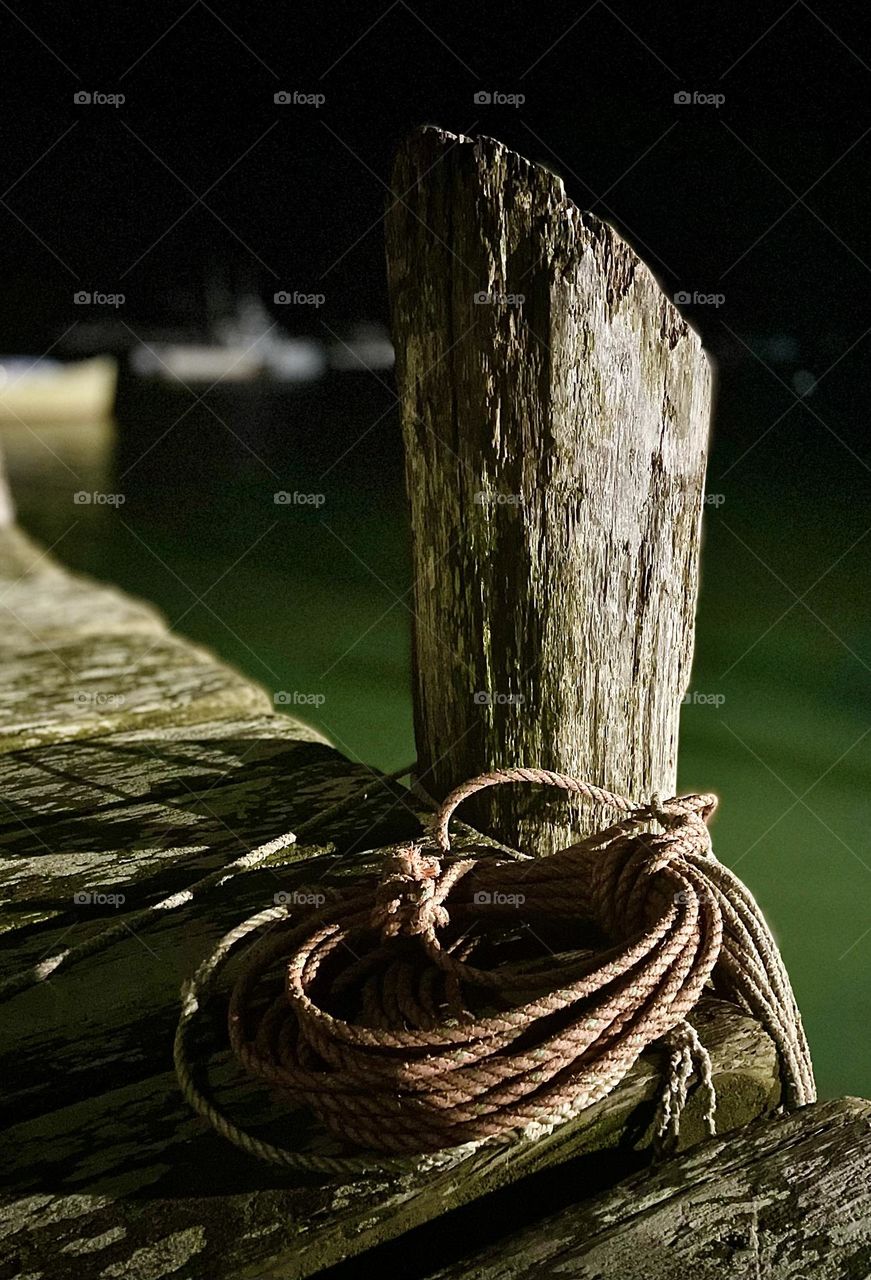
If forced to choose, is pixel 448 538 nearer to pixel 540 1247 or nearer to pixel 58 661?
pixel 540 1247

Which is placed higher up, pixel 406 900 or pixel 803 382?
pixel 803 382

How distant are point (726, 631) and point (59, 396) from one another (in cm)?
2919

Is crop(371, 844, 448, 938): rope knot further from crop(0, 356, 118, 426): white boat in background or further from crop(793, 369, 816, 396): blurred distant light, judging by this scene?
crop(0, 356, 118, 426): white boat in background

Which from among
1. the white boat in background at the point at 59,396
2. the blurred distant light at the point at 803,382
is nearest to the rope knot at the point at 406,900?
the blurred distant light at the point at 803,382

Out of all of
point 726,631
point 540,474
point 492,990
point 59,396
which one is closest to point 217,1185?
point 492,990

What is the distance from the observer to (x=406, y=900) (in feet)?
5.31

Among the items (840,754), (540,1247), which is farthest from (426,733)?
(840,754)

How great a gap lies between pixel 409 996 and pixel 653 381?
1288 mm

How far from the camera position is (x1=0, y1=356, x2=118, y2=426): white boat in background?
96.2ft

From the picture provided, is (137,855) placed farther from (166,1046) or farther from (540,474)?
(540,474)

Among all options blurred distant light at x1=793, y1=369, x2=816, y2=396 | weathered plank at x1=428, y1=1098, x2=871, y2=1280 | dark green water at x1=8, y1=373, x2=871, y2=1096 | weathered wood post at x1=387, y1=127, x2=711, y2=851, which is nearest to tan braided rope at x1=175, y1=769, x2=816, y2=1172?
weathered plank at x1=428, y1=1098, x2=871, y2=1280

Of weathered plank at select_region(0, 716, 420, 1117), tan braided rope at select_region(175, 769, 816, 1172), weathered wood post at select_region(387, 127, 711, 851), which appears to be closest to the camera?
tan braided rope at select_region(175, 769, 816, 1172)

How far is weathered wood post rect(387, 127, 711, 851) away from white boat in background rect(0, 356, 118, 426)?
2885 cm

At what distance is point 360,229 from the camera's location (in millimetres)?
12977
